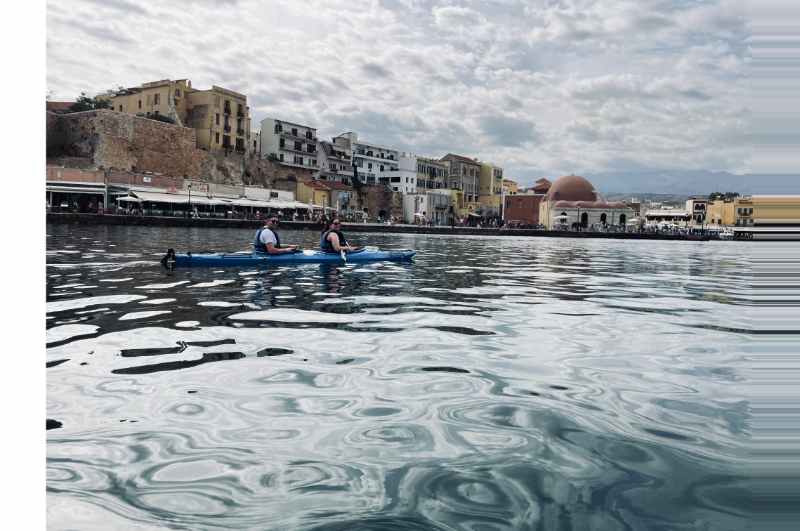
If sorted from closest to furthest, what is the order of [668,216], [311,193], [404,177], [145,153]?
[145,153] → [311,193] → [404,177] → [668,216]

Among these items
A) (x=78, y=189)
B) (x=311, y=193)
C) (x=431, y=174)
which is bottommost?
(x=78, y=189)

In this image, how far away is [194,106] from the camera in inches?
2279

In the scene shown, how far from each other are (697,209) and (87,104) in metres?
79.0

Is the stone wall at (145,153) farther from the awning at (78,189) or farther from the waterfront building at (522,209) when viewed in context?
the waterfront building at (522,209)

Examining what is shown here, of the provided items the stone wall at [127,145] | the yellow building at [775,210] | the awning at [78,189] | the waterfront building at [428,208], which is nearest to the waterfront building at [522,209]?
the waterfront building at [428,208]

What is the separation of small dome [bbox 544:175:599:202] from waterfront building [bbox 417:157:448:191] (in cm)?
1580

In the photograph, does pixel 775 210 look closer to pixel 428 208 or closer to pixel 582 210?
pixel 582 210

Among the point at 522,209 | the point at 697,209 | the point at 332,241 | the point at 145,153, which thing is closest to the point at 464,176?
the point at 522,209

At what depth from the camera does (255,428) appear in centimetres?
350

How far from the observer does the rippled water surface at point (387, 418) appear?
8.54 ft

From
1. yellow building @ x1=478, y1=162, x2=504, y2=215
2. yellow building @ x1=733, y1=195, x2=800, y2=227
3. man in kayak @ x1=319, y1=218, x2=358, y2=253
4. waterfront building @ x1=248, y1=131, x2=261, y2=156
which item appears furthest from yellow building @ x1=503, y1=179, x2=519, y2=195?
yellow building @ x1=733, y1=195, x2=800, y2=227

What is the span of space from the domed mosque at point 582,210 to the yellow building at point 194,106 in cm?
3715
